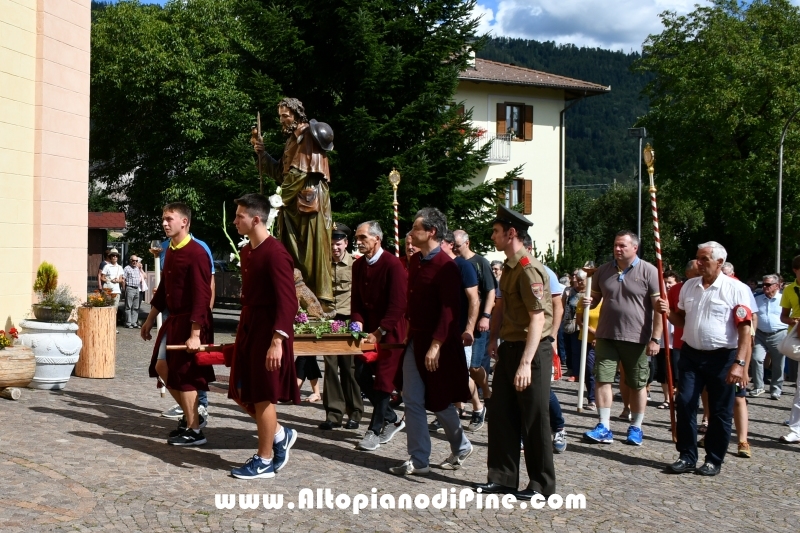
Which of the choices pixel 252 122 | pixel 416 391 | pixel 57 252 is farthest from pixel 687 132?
pixel 416 391

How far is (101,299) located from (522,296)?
7814 millimetres

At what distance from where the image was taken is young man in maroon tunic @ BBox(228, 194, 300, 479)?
22.7ft

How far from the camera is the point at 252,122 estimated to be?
28.2 m

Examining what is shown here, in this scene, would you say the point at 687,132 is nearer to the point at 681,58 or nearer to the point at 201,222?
the point at 681,58

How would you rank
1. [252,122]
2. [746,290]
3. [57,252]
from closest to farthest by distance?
[746,290], [57,252], [252,122]

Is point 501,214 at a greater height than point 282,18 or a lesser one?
lesser

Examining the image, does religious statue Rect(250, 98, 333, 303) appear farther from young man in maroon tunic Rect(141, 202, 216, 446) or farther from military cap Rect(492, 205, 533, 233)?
military cap Rect(492, 205, 533, 233)

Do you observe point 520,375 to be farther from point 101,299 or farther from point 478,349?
point 101,299

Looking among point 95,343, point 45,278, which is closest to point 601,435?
point 95,343

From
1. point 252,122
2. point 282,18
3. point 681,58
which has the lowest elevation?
point 252,122

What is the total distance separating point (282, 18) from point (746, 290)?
17.7 metres

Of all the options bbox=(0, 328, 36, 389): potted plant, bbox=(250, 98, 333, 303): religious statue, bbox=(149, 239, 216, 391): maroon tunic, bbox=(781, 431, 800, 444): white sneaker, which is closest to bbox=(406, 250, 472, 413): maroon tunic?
bbox=(149, 239, 216, 391): maroon tunic

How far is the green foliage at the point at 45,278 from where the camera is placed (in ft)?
41.1

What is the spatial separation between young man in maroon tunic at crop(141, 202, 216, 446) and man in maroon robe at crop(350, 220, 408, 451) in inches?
53.8
